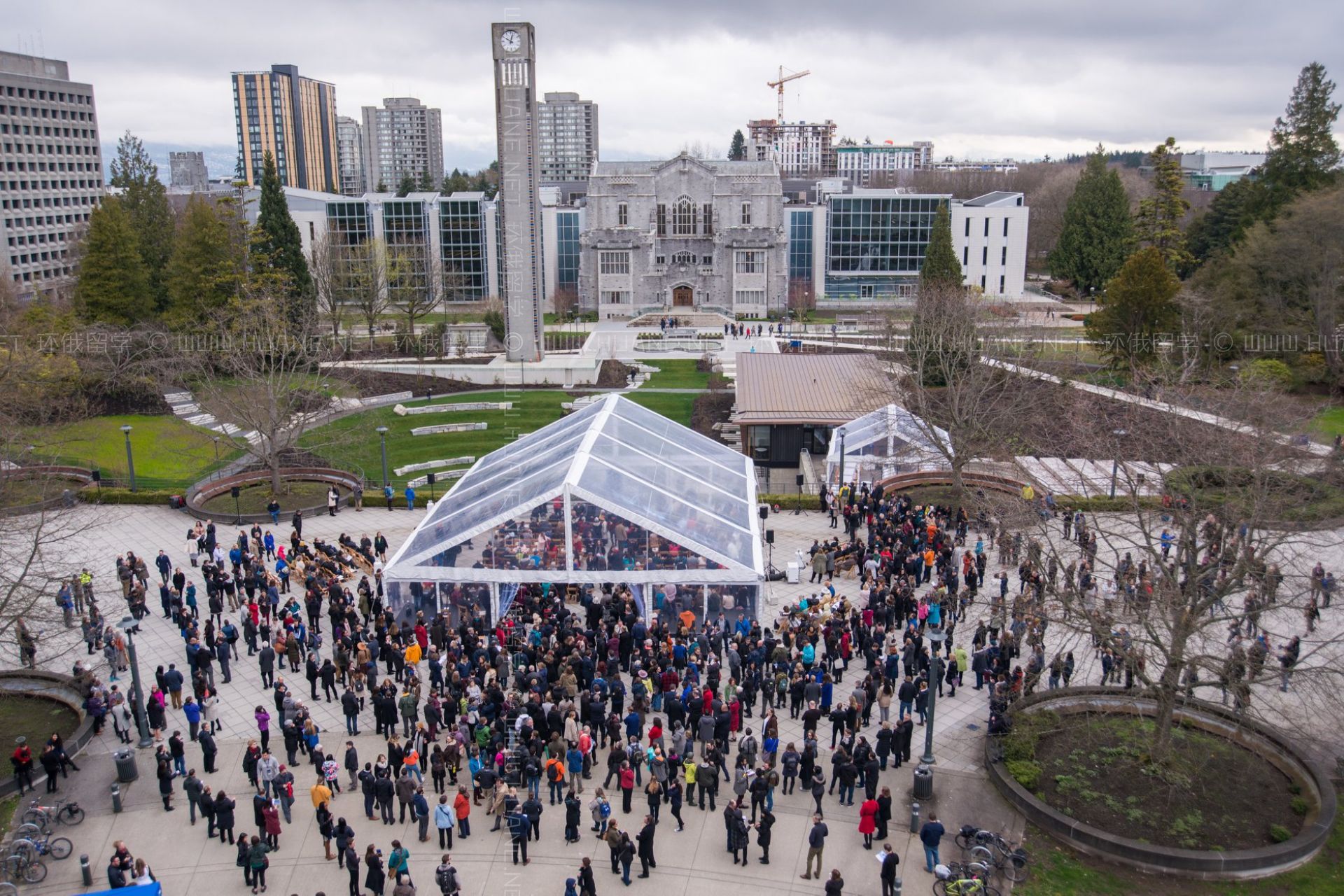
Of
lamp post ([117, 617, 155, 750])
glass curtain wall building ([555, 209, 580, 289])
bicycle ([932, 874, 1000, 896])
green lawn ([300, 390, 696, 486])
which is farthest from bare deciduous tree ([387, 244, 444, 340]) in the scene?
bicycle ([932, 874, 1000, 896])

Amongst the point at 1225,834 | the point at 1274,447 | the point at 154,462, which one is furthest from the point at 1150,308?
the point at 154,462

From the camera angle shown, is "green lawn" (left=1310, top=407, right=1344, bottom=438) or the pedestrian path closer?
"green lawn" (left=1310, top=407, right=1344, bottom=438)

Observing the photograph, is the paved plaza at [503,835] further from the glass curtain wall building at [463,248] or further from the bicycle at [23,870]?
the glass curtain wall building at [463,248]

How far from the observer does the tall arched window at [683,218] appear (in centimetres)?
8019

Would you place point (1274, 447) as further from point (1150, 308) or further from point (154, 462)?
point (154, 462)

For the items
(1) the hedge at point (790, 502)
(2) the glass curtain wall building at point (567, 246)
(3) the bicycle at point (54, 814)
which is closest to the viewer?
(3) the bicycle at point (54, 814)

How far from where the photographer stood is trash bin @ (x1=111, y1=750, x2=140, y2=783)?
16.7 m

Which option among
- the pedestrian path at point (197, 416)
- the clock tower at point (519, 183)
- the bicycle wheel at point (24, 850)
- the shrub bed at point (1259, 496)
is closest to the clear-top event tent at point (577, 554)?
the bicycle wheel at point (24, 850)

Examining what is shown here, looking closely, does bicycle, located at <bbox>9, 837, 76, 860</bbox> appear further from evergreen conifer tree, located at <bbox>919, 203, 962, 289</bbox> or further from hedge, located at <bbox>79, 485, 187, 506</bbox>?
evergreen conifer tree, located at <bbox>919, 203, 962, 289</bbox>

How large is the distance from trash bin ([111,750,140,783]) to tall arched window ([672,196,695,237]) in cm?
6829

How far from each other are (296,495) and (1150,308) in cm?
3758

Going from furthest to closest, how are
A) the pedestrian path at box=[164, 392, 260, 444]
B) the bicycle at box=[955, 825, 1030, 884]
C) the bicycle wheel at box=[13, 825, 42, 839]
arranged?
the pedestrian path at box=[164, 392, 260, 444] → the bicycle wheel at box=[13, 825, 42, 839] → the bicycle at box=[955, 825, 1030, 884]

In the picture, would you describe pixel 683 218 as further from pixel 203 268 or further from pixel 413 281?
pixel 203 268

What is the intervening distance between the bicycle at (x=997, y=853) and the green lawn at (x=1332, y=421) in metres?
28.8
